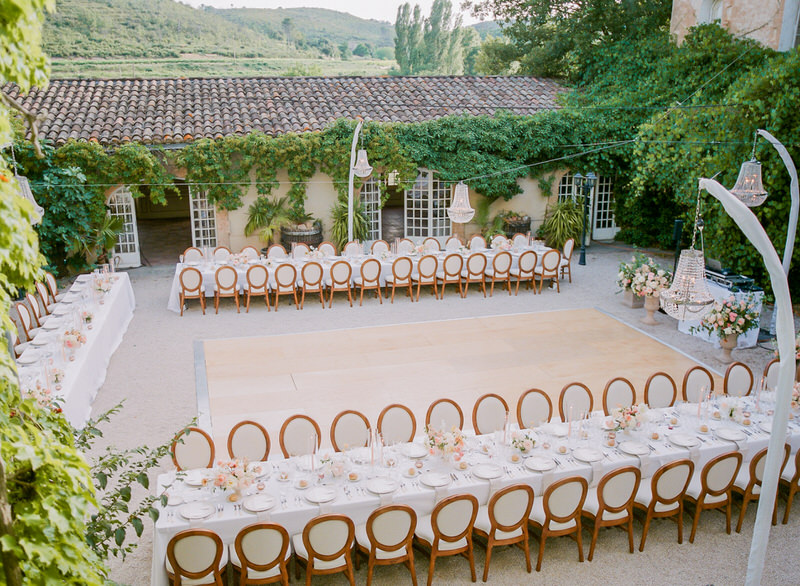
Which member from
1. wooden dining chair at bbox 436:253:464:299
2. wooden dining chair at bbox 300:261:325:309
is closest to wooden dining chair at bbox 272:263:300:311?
wooden dining chair at bbox 300:261:325:309

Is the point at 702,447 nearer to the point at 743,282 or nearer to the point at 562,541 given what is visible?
the point at 562,541

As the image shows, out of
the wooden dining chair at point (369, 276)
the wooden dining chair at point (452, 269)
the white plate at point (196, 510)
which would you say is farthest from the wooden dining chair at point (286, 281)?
the white plate at point (196, 510)

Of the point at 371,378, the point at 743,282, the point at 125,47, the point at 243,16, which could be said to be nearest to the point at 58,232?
the point at 371,378

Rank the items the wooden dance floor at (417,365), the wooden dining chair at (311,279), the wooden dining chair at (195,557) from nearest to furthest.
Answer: the wooden dining chair at (195,557)
the wooden dance floor at (417,365)
the wooden dining chair at (311,279)

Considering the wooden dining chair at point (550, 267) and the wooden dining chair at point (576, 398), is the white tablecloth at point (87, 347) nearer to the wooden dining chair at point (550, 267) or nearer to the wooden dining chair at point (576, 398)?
the wooden dining chair at point (576, 398)

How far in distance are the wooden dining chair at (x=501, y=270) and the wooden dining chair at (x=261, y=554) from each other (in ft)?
32.6

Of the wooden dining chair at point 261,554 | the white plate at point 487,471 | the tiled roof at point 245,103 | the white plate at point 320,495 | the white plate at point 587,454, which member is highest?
the tiled roof at point 245,103

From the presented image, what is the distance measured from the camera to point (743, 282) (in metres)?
12.6

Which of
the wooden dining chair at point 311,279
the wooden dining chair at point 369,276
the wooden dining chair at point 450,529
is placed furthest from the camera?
the wooden dining chair at point 369,276

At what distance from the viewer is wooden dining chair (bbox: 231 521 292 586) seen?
5.95 meters

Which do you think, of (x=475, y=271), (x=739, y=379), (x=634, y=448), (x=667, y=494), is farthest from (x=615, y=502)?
(x=475, y=271)

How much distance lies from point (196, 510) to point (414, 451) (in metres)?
2.27

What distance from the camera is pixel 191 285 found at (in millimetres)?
13750

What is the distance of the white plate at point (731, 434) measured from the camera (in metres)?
7.68
